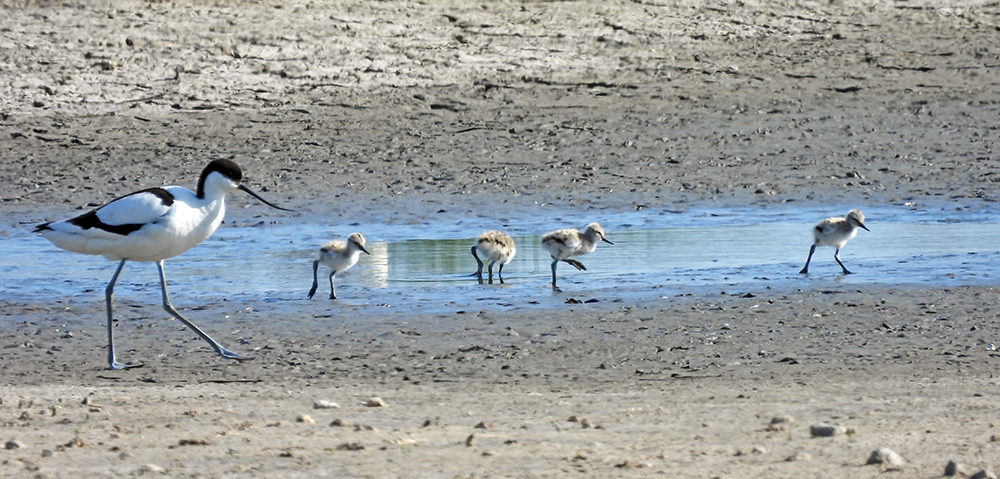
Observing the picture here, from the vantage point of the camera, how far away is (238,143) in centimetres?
1507

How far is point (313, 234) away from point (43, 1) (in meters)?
7.65

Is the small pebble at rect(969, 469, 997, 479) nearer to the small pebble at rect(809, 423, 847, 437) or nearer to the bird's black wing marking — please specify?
the small pebble at rect(809, 423, 847, 437)

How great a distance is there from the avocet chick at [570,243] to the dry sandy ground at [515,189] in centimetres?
175

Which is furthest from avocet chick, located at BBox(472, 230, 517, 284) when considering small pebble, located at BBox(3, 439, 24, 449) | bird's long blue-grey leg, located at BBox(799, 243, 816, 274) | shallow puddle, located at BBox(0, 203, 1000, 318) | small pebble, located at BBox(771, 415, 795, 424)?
small pebble, located at BBox(3, 439, 24, 449)

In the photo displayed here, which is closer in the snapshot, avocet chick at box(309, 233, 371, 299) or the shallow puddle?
the shallow puddle

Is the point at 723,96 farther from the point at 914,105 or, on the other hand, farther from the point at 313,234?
the point at 313,234

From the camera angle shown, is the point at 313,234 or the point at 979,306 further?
the point at 313,234

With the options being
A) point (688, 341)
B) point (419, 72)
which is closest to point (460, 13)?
point (419, 72)

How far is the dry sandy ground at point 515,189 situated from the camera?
16.1 feet

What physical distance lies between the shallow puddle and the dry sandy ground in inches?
19.6

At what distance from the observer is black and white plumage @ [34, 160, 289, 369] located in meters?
7.04

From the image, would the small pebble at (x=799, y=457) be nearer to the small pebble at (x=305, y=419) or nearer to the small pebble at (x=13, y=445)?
the small pebble at (x=305, y=419)

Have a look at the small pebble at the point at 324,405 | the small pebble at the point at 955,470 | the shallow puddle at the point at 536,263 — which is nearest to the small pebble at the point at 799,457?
the small pebble at the point at 955,470

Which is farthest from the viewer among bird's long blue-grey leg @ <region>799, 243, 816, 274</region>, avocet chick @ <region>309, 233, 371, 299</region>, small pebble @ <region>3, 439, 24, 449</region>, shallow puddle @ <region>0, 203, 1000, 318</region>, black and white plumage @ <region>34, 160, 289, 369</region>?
bird's long blue-grey leg @ <region>799, 243, 816, 274</region>
